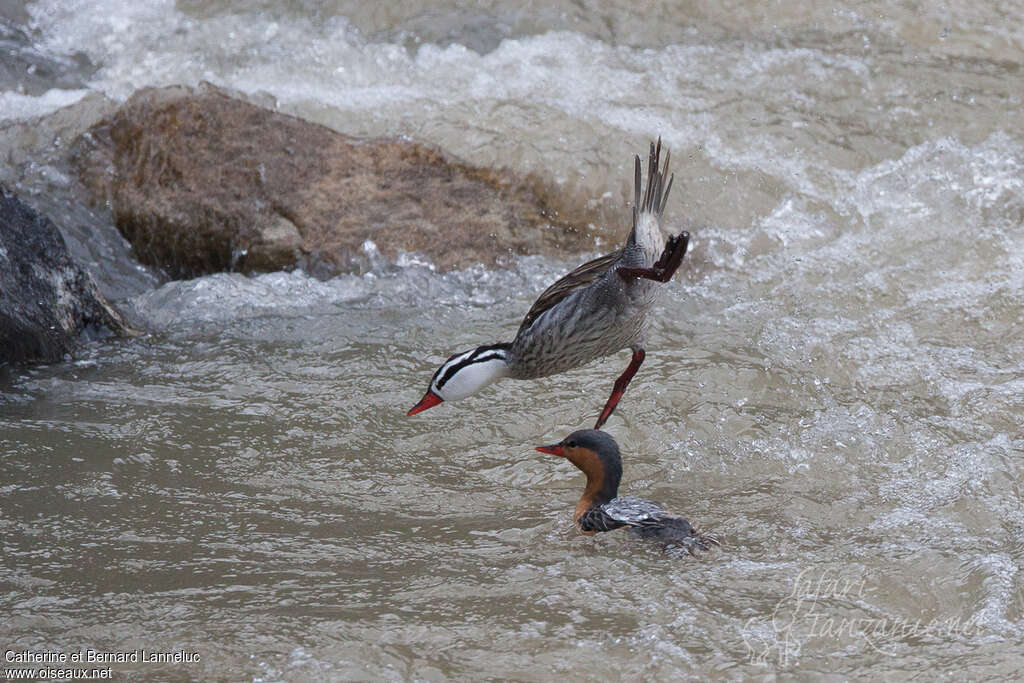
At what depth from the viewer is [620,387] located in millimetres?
5230

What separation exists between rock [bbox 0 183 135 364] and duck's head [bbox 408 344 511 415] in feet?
7.30

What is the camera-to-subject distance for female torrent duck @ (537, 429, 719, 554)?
161 inches

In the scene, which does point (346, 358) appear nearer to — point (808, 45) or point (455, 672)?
point (455, 672)

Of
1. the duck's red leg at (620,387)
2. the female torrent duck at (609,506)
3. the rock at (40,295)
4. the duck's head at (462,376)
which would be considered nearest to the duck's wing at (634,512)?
the female torrent duck at (609,506)

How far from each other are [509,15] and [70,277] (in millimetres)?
5905

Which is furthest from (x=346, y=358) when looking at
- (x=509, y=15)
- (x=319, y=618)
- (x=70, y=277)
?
(x=509, y=15)

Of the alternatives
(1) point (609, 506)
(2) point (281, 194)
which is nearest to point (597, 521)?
(1) point (609, 506)

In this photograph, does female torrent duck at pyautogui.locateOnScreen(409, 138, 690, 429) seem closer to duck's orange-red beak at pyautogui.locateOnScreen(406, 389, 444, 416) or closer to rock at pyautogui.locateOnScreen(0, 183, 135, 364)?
duck's orange-red beak at pyautogui.locateOnScreen(406, 389, 444, 416)

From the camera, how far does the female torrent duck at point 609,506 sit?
161 inches

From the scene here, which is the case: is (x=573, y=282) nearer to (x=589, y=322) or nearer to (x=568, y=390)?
(x=589, y=322)

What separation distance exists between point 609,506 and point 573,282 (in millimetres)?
1341

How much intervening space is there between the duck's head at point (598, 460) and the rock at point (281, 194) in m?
2.89

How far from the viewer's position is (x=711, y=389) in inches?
221

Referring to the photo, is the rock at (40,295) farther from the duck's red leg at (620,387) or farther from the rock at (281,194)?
the duck's red leg at (620,387)
